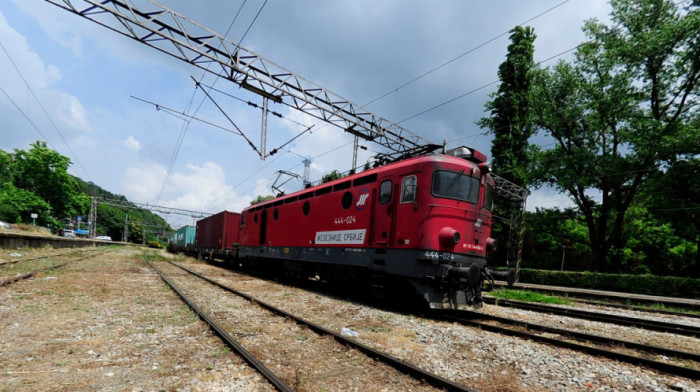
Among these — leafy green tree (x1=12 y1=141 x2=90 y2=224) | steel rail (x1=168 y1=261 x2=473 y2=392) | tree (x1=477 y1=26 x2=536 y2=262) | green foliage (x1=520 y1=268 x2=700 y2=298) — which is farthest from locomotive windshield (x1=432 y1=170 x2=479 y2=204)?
leafy green tree (x1=12 y1=141 x2=90 y2=224)

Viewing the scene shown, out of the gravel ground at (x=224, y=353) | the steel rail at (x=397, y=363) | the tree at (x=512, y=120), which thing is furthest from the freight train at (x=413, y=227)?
the tree at (x=512, y=120)

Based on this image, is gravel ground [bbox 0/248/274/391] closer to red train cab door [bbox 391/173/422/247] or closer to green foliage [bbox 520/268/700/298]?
red train cab door [bbox 391/173/422/247]

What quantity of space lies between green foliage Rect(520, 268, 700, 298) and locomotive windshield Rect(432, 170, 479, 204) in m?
15.0

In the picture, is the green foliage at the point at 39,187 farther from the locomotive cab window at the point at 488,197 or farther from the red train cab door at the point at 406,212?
the locomotive cab window at the point at 488,197

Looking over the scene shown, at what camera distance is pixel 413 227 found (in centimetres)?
786

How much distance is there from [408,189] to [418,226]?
1029 millimetres

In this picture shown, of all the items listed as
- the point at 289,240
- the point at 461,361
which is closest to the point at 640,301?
the point at 461,361

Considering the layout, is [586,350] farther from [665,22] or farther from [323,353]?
[665,22]

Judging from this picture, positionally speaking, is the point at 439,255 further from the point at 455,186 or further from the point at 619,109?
the point at 619,109

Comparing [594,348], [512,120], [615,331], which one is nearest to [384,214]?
[594,348]

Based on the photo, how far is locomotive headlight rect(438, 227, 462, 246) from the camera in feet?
24.8

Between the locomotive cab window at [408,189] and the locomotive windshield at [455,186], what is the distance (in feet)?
1.67

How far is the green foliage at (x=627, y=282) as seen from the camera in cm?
1543

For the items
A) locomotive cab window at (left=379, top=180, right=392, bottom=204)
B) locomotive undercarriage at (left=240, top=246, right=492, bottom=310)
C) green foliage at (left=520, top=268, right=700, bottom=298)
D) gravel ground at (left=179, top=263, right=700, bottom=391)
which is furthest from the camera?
green foliage at (left=520, top=268, right=700, bottom=298)
